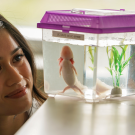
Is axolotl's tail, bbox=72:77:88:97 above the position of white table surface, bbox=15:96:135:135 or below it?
above

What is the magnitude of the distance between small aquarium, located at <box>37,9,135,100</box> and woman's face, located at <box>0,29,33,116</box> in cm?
10

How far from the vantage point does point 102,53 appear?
722 mm

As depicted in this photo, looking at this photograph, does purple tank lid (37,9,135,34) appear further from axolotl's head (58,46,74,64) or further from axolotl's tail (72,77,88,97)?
axolotl's tail (72,77,88,97)

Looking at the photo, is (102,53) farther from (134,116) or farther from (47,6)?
(47,6)

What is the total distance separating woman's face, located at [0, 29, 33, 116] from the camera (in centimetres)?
73

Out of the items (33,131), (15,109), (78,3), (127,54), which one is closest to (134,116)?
(127,54)

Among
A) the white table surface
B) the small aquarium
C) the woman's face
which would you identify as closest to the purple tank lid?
the small aquarium

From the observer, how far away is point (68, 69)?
0.76 meters

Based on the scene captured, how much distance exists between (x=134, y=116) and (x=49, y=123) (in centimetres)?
29

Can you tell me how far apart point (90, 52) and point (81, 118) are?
0.76 ft

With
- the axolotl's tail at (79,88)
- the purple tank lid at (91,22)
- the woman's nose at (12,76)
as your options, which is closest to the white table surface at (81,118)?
the axolotl's tail at (79,88)

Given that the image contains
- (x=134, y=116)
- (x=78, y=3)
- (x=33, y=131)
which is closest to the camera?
(x=33, y=131)

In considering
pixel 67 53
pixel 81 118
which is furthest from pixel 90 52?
pixel 81 118

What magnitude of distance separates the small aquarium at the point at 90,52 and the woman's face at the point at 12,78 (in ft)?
0.34
